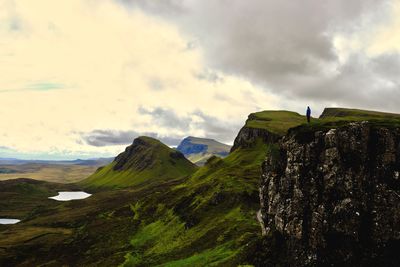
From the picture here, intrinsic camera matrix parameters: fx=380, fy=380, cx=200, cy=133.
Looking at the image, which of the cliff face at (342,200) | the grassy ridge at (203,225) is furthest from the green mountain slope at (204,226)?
the cliff face at (342,200)

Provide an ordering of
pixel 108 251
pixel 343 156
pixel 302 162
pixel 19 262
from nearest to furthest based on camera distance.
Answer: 1. pixel 343 156
2. pixel 302 162
3. pixel 108 251
4. pixel 19 262

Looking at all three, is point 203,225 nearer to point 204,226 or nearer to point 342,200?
point 204,226

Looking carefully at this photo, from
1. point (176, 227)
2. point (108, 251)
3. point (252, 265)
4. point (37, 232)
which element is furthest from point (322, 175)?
point (37, 232)

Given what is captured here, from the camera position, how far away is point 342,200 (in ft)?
175

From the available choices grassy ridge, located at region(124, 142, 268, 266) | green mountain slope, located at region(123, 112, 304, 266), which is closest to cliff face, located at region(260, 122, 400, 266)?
green mountain slope, located at region(123, 112, 304, 266)

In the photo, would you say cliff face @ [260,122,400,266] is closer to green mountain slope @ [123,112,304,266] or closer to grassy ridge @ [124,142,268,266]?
green mountain slope @ [123,112,304,266]

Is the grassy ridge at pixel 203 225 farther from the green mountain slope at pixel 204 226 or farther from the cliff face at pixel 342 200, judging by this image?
the cliff face at pixel 342 200

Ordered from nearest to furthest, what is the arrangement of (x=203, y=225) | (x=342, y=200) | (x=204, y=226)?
(x=342, y=200), (x=204, y=226), (x=203, y=225)

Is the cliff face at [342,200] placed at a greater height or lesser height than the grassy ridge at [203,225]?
greater

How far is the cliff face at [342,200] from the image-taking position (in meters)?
50.7

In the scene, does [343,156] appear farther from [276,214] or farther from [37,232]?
[37,232]

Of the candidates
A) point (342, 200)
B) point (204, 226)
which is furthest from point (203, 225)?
point (342, 200)

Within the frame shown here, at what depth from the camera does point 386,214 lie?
5075cm

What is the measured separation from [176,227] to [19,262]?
2592 inches
